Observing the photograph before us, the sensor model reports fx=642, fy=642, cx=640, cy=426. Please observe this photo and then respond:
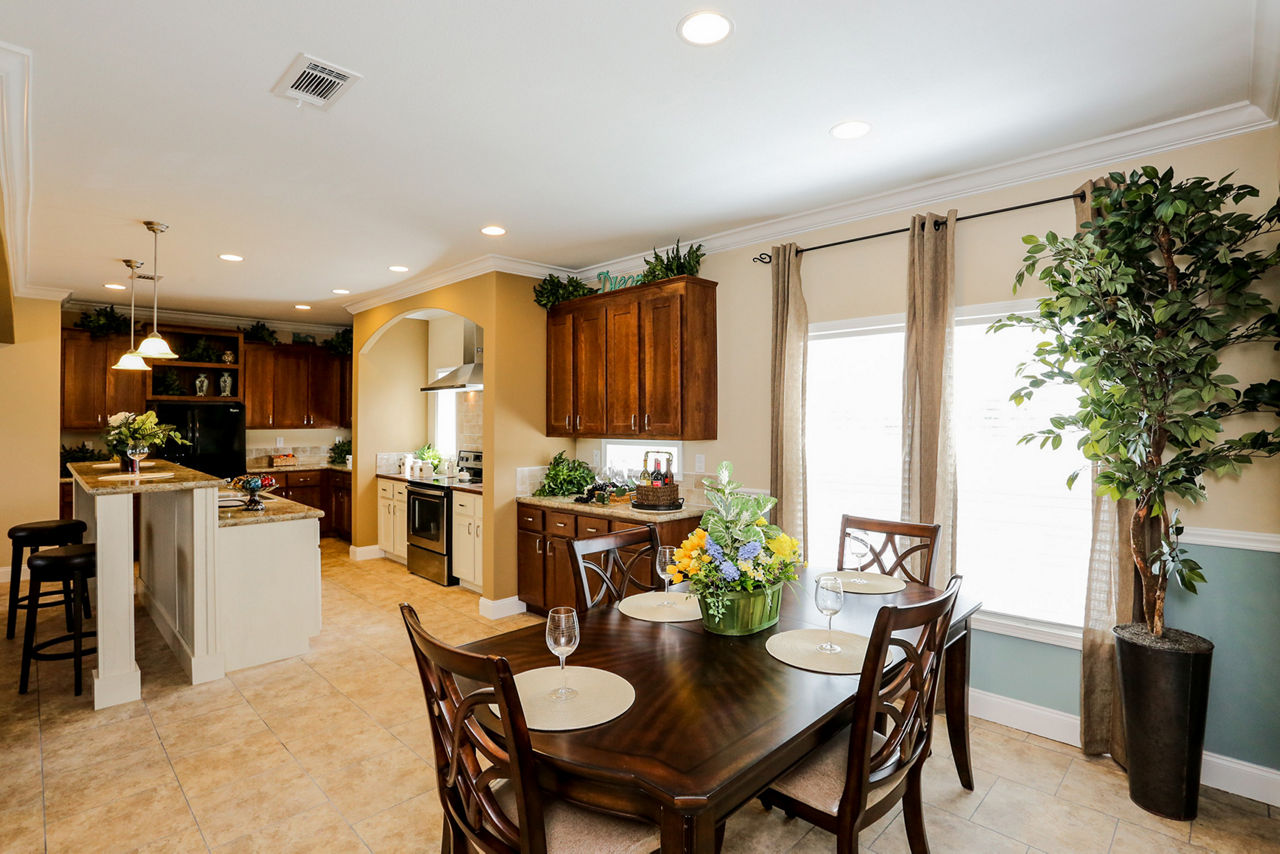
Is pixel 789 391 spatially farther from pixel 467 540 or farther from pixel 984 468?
pixel 467 540

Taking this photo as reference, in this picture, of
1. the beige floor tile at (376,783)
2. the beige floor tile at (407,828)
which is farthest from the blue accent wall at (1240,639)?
the beige floor tile at (376,783)

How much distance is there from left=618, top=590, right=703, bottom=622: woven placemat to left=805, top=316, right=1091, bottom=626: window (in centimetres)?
161

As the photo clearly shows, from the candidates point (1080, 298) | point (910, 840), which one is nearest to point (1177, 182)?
point (1080, 298)

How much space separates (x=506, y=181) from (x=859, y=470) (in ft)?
8.17

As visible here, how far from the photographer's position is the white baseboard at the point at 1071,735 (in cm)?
253

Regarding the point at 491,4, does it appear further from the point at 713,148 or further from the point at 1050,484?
the point at 1050,484

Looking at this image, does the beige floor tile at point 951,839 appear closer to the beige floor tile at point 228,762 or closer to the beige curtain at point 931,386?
the beige curtain at point 931,386

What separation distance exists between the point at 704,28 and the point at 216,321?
24.7ft

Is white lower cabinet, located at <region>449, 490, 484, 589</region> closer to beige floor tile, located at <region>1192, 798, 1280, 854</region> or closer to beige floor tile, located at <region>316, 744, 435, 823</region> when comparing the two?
beige floor tile, located at <region>316, 744, 435, 823</region>

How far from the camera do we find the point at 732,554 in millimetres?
2057

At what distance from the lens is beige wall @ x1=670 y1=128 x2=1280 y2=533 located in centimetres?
255

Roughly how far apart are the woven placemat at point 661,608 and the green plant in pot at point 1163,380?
1.60 metres

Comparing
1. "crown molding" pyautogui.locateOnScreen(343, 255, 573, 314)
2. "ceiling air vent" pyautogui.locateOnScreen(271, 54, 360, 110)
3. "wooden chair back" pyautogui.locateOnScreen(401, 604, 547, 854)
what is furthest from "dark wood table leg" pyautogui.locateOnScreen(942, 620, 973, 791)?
"crown molding" pyautogui.locateOnScreen(343, 255, 573, 314)

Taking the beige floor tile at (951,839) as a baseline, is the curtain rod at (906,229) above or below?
above
